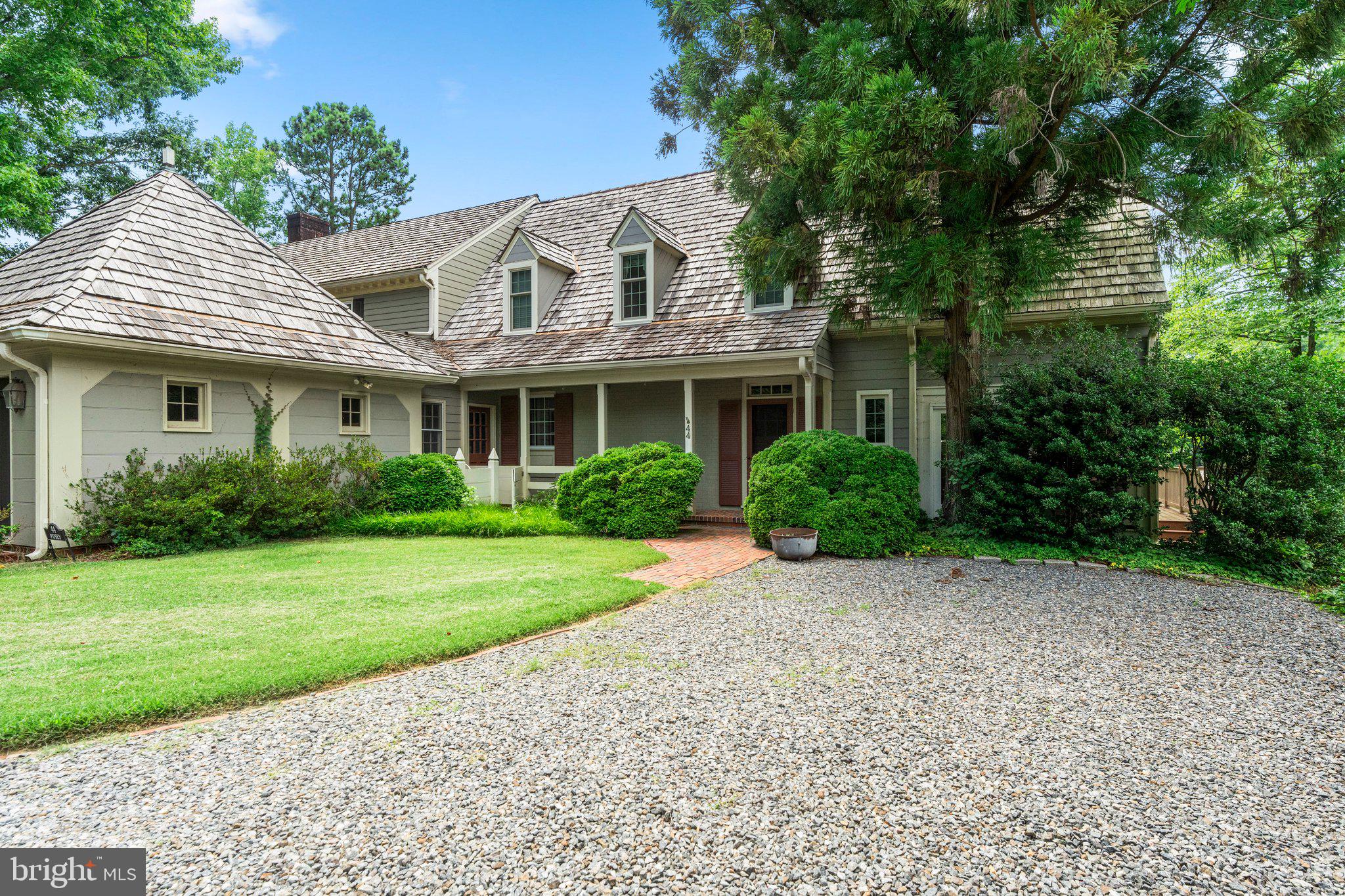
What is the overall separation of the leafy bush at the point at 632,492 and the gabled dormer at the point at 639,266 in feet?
12.7

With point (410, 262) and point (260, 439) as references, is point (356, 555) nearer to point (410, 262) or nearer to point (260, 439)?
point (260, 439)

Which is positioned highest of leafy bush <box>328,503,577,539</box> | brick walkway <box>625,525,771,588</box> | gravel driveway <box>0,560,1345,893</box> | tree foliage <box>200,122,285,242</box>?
tree foliage <box>200,122,285,242</box>

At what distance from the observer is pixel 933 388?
11609mm

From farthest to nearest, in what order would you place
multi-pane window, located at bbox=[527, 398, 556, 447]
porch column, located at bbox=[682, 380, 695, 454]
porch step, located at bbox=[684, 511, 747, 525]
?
multi-pane window, located at bbox=[527, 398, 556, 447], porch step, located at bbox=[684, 511, 747, 525], porch column, located at bbox=[682, 380, 695, 454]

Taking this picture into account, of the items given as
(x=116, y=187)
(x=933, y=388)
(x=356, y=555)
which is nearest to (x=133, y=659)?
(x=356, y=555)

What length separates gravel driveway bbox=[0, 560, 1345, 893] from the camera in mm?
2359

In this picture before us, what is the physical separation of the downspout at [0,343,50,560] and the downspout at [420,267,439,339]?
8092 mm

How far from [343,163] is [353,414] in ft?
101

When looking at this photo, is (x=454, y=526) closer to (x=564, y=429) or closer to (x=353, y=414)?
(x=353, y=414)

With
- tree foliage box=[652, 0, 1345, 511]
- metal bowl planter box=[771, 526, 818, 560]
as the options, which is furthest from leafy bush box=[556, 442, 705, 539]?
tree foliage box=[652, 0, 1345, 511]

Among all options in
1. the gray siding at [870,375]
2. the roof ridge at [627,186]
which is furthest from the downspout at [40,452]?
the roof ridge at [627,186]

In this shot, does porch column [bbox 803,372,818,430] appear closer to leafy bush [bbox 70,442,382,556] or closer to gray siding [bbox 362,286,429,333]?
leafy bush [bbox 70,442,382,556]

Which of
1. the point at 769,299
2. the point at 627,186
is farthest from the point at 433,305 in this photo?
the point at 769,299

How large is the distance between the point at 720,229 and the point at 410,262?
785 centimetres
